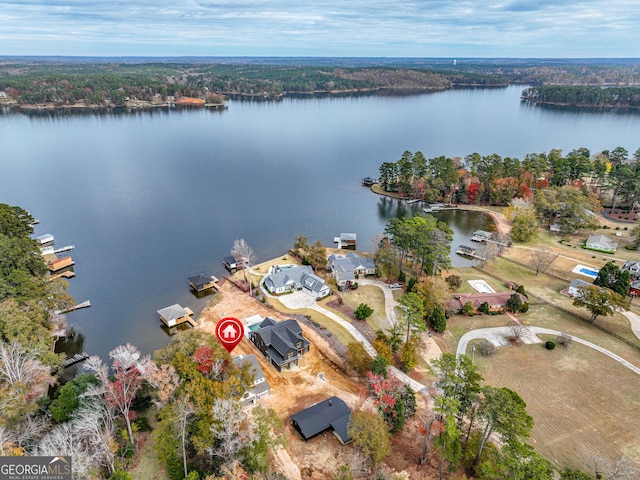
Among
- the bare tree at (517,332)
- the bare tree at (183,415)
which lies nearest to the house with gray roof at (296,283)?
the bare tree at (517,332)

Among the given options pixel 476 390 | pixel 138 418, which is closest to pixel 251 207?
pixel 138 418

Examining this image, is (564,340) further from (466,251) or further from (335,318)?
(466,251)

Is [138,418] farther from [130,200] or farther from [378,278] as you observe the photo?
[130,200]

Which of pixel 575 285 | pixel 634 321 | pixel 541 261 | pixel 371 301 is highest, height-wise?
pixel 541 261

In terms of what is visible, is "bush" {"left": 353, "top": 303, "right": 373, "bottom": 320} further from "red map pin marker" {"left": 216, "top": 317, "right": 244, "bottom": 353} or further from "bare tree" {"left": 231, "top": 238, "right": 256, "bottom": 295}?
"bare tree" {"left": 231, "top": 238, "right": 256, "bottom": 295}

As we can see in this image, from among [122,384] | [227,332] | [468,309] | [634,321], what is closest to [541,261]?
[634,321]

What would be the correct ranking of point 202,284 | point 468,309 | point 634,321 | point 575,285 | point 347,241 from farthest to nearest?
point 347,241, point 202,284, point 575,285, point 468,309, point 634,321

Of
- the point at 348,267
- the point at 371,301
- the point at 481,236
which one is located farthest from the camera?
the point at 481,236
